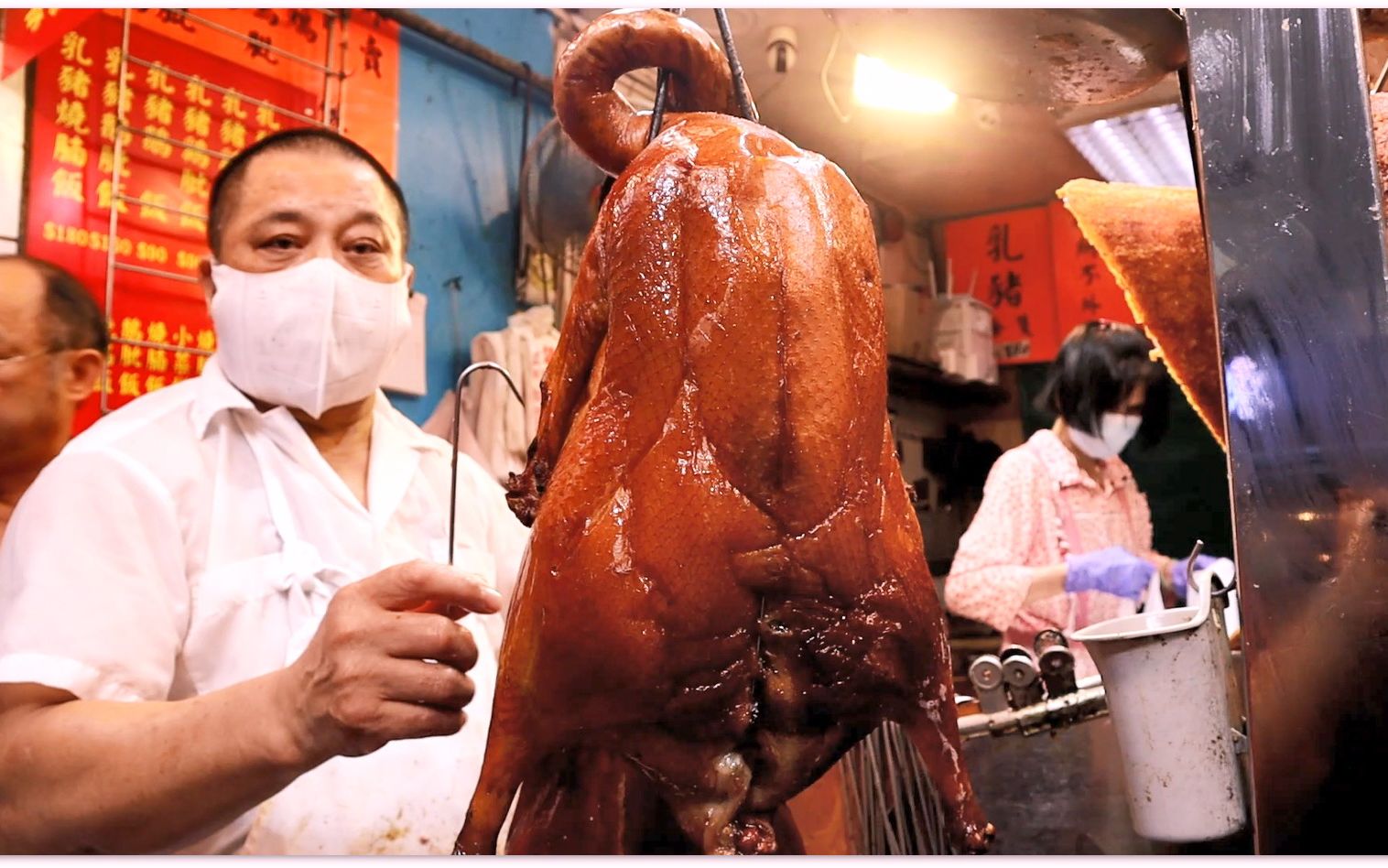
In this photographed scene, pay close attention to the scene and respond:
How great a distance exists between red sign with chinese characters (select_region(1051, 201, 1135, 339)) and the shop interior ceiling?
0.57ft

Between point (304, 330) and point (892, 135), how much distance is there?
137 cm

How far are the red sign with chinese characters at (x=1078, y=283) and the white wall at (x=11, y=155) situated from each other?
219cm

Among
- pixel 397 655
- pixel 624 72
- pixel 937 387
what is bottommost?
pixel 397 655

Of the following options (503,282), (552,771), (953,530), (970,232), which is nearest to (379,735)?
(552,771)

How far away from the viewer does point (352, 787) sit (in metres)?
1.61

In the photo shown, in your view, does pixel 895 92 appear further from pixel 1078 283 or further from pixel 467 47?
pixel 467 47

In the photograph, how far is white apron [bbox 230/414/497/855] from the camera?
1.54m

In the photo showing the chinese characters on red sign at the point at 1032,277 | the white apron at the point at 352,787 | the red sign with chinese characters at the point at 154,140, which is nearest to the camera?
the white apron at the point at 352,787

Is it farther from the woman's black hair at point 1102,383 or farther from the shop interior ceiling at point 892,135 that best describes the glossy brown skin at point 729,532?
the woman's black hair at point 1102,383

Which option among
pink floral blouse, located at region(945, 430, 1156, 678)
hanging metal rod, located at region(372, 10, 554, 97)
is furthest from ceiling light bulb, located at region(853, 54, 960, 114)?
hanging metal rod, located at region(372, 10, 554, 97)

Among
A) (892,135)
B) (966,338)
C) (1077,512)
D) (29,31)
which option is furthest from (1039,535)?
(29,31)

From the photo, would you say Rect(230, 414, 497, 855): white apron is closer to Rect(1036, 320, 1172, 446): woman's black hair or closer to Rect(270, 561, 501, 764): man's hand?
Rect(270, 561, 501, 764): man's hand

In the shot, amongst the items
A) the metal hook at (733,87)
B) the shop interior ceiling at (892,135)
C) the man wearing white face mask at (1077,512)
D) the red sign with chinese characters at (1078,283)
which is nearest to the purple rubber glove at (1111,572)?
the man wearing white face mask at (1077,512)

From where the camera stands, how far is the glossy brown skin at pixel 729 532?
846 millimetres
